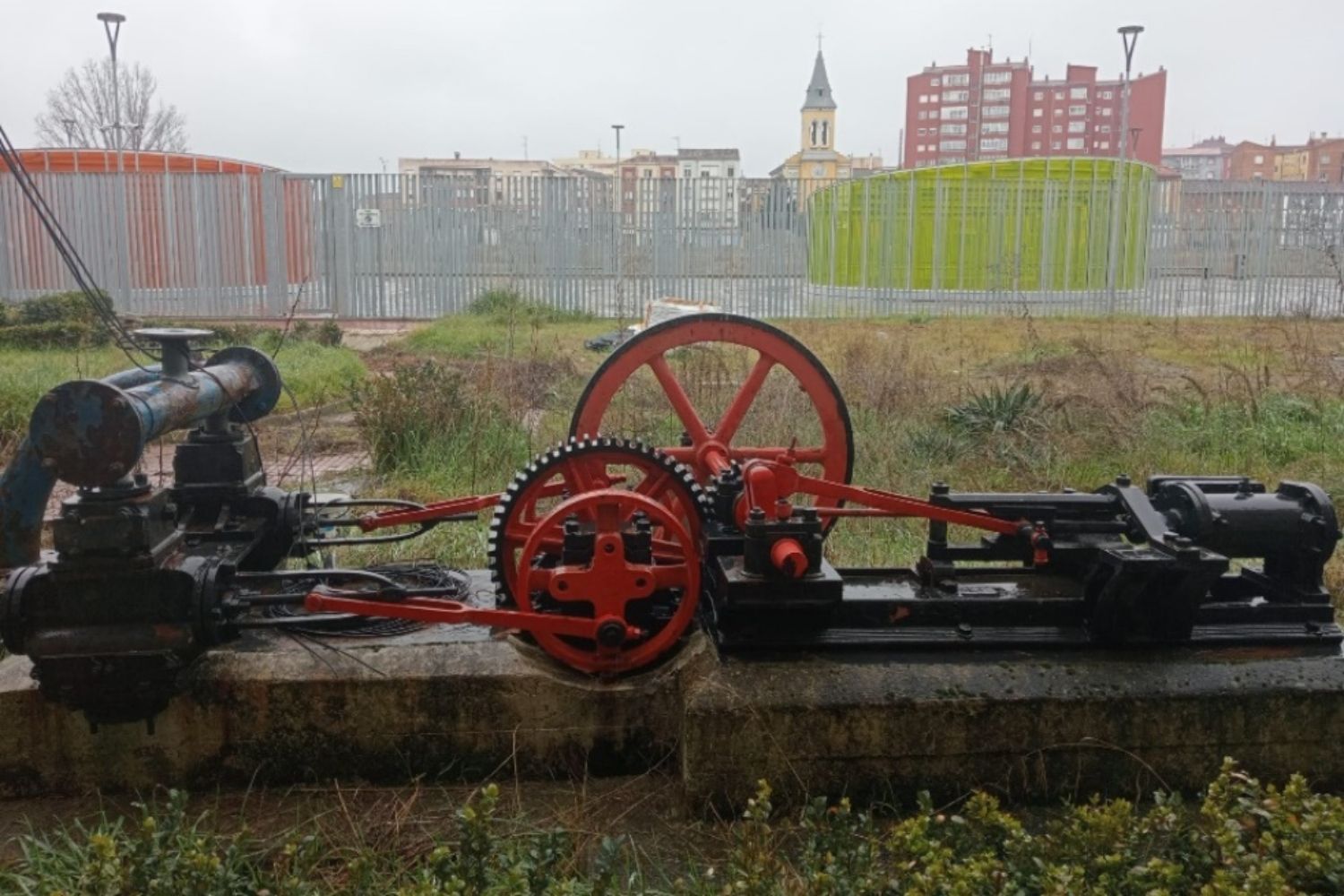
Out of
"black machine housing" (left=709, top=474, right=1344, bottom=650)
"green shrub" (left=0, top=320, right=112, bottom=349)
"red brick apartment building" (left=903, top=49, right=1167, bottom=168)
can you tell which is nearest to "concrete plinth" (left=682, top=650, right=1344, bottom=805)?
"black machine housing" (left=709, top=474, right=1344, bottom=650)

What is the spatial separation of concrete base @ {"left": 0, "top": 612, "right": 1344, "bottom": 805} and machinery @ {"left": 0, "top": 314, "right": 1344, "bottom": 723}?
0.32ft

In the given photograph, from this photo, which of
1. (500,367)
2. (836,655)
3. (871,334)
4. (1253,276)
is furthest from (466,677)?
(1253,276)

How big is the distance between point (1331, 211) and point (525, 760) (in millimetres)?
20755

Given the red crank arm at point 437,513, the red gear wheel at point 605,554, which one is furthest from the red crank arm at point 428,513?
the red gear wheel at point 605,554

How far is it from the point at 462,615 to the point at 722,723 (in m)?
0.72

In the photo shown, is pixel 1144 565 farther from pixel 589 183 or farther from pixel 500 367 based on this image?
pixel 589 183

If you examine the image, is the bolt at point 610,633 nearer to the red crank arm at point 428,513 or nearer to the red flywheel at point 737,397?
the red crank arm at point 428,513

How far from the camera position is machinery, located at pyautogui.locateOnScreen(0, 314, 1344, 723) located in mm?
2934

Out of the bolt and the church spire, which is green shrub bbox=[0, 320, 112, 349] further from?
the church spire

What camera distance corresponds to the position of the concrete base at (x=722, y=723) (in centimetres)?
300

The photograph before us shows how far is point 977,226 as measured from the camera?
62.0ft

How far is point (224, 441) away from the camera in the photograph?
3.66 m

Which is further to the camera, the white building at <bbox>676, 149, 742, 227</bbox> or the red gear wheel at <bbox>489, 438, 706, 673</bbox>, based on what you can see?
the white building at <bbox>676, 149, 742, 227</bbox>

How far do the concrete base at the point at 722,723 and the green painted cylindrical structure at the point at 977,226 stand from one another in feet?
53.3
